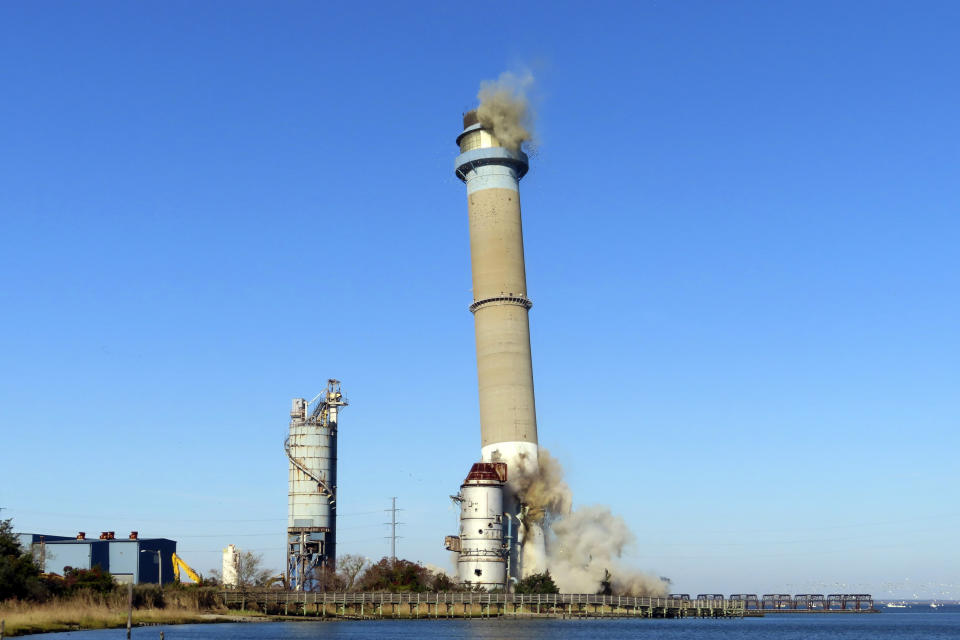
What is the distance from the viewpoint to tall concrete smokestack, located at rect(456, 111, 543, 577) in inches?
4818

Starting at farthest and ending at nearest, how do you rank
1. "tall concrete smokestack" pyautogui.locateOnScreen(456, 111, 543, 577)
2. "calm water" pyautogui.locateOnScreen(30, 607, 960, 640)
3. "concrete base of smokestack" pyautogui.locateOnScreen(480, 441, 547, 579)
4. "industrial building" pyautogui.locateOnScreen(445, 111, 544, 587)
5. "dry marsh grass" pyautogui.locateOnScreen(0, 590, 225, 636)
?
"tall concrete smokestack" pyautogui.locateOnScreen(456, 111, 543, 577), "concrete base of smokestack" pyautogui.locateOnScreen(480, 441, 547, 579), "industrial building" pyautogui.locateOnScreen(445, 111, 544, 587), "calm water" pyautogui.locateOnScreen(30, 607, 960, 640), "dry marsh grass" pyautogui.locateOnScreen(0, 590, 225, 636)

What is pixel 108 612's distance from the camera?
3369 inches

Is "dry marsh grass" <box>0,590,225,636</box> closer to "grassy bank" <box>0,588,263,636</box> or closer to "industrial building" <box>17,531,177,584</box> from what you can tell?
"grassy bank" <box>0,588,263,636</box>

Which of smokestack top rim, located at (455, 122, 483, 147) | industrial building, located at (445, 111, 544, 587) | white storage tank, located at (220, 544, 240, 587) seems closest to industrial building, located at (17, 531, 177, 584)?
white storage tank, located at (220, 544, 240, 587)

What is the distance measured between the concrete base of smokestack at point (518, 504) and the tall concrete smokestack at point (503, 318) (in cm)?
12

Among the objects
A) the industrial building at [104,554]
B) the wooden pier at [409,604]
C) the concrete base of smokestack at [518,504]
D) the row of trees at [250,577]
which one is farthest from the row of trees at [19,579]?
the industrial building at [104,554]

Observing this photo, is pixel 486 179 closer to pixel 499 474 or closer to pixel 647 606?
pixel 499 474

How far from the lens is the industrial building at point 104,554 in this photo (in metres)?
152

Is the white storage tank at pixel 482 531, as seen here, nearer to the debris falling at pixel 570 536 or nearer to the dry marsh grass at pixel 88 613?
the debris falling at pixel 570 536

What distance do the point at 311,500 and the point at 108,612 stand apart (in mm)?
42372

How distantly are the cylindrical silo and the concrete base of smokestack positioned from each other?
815 inches

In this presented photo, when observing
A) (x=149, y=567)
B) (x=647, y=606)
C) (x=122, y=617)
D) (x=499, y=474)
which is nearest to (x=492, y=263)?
(x=499, y=474)

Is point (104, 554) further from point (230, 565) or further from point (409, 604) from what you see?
point (409, 604)

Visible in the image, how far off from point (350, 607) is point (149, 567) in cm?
6069
